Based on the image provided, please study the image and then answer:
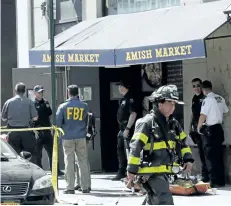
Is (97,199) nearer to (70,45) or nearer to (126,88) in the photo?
(126,88)

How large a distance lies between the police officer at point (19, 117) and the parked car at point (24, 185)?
10.3ft

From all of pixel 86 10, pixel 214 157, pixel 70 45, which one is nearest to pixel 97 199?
pixel 214 157

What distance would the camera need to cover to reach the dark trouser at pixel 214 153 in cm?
1234

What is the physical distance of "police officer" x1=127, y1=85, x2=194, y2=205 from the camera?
739 centimetres

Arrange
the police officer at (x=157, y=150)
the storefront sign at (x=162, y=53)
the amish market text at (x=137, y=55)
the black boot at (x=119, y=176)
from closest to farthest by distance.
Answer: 1. the police officer at (x=157, y=150)
2. the storefront sign at (x=162, y=53)
3. the amish market text at (x=137, y=55)
4. the black boot at (x=119, y=176)

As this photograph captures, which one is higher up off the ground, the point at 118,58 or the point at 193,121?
the point at 118,58

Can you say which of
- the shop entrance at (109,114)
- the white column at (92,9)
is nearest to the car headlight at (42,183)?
the shop entrance at (109,114)

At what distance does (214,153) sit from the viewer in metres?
12.4

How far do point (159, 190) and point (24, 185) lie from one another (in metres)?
2.41

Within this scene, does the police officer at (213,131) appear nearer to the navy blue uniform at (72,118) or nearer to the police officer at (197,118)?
the police officer at (197,118)

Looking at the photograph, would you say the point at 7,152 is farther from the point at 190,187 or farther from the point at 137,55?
the point at 137,55

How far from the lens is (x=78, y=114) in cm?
1205

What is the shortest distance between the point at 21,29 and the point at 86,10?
118 inches

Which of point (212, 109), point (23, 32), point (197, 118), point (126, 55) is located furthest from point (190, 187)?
point (23, 32)
